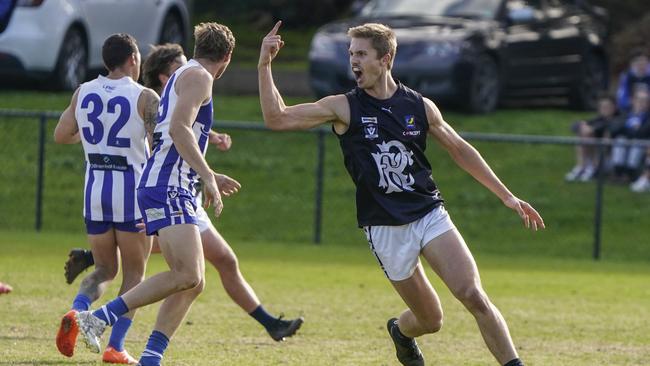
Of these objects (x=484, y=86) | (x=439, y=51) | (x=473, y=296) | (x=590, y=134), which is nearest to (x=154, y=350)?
(x=473, y=296)

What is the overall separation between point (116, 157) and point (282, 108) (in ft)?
4.57

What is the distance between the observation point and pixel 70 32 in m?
20.1

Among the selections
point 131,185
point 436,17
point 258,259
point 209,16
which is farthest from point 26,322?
point 209,16

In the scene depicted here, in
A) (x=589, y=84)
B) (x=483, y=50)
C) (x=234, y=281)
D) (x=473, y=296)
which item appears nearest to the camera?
(x=473, y=296)

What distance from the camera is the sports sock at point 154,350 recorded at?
321 inches

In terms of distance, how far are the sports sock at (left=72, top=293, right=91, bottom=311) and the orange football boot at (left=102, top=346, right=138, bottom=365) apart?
298 millimetres

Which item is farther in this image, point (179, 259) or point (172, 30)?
point (172, 30)

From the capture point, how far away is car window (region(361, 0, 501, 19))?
21.2 meters

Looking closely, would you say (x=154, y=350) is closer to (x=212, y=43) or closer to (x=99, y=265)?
(x=99, y=265)

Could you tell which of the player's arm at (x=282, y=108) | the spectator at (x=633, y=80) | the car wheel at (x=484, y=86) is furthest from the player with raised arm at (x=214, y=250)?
the spectator at (x=633, y=80)

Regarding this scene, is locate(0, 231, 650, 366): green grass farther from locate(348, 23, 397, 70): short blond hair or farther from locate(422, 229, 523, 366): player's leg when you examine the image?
locate(348, 23, 397, 70): short blond hair

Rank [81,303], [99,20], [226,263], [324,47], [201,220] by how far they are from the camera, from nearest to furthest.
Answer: [81,303] → [201,220] → [226,263] → [324,47] → [99,20]

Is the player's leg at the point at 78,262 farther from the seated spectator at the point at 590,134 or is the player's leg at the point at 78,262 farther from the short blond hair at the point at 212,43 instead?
the seated spectator at the point at 590,134

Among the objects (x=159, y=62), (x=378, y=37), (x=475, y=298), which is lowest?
(x=475, y=298)
